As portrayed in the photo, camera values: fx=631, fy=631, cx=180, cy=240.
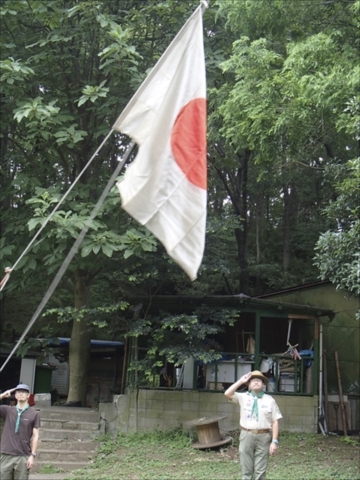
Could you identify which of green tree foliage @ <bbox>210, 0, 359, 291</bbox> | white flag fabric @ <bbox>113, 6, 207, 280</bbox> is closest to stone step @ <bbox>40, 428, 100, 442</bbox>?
green tree foliage @ <bbox>210, 0, 359, 291</bbox>

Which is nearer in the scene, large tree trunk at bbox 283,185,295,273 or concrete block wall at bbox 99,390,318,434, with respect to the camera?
concrete block wall at bbox 99,390,318,434

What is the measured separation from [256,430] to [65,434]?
21.6 ft

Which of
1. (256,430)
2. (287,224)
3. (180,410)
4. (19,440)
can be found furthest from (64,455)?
(287,224)

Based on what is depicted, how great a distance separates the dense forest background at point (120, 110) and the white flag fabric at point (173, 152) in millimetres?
4937

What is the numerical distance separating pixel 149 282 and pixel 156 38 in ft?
17.9

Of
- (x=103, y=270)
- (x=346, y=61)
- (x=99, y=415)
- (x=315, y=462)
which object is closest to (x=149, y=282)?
(x=103, y=270)

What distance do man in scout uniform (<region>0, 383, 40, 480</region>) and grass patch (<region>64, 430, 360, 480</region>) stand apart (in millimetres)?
3531

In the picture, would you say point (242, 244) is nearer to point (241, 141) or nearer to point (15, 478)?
point (241, 141)

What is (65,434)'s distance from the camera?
44.1ft

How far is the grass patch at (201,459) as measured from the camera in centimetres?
1088

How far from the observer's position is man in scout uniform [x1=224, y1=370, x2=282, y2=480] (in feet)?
26.5

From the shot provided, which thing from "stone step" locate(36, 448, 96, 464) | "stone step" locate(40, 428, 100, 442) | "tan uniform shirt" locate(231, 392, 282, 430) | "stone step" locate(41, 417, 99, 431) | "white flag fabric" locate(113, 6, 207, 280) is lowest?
"stone step" locate(36, 448, 96, 464)

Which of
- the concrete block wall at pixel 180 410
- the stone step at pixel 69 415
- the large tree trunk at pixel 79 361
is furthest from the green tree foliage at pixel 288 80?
the stone step at pixel 69 415

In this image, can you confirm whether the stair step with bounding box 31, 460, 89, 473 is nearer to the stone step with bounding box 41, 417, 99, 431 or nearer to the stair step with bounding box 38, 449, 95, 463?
the stair step with bounding box 38, 449, 95, 463
